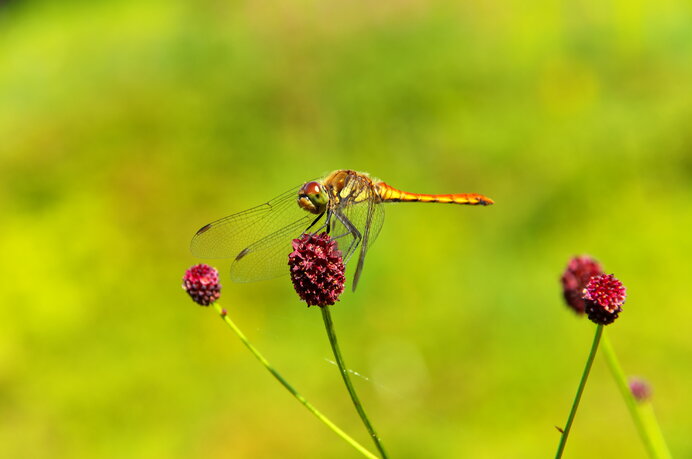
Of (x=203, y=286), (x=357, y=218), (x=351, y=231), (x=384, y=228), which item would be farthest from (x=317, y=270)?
(x=384, y=228)

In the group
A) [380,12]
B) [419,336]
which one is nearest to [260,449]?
[419,336]

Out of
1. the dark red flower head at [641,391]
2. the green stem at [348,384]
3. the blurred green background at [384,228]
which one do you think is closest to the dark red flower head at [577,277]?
the dark red flower head at [641,391]

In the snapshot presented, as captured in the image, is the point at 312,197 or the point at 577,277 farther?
the point at 312,197

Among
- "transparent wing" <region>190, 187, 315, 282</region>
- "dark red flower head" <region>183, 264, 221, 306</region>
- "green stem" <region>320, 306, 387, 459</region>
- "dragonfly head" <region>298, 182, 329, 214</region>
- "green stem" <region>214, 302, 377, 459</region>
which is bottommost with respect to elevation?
"green stem" <region>214, 302, 377, 459</region>

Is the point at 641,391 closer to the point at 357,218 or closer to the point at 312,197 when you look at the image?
the point at 357,218

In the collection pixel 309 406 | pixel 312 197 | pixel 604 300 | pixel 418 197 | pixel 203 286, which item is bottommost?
pixel 309 406

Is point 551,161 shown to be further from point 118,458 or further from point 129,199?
point 118,458

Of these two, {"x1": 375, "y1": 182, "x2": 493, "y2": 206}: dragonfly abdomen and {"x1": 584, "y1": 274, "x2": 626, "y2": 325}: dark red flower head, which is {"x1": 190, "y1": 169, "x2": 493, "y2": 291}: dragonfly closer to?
{"x1": 375, "y1": 182, "x2": 493, "y2": 206}: dragonfly abdomen

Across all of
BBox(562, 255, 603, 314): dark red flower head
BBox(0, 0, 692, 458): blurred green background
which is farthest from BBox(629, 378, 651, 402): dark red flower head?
BBox(0, 0, 692, 458): blurred green background
